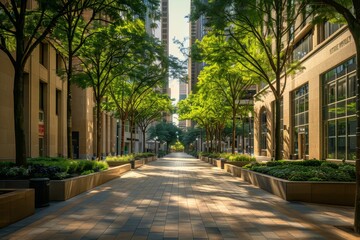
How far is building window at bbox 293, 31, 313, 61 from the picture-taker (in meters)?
38.5

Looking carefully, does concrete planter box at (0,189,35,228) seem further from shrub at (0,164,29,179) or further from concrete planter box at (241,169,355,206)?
concrete planter box at (241,169,355,206)

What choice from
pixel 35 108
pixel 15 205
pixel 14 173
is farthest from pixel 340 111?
pixel 15 205

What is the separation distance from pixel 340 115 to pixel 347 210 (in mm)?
19726

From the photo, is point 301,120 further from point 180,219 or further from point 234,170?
point 180,219

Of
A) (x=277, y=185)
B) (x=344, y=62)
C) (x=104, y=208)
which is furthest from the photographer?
Answer: (x=344, y=62)

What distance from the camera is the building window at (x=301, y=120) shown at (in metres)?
38.8

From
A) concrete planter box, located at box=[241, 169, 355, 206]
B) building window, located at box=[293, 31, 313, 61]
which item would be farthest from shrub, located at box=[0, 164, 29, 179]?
building window, located at box=[293, 31, 313, 61]

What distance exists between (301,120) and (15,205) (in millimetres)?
35142

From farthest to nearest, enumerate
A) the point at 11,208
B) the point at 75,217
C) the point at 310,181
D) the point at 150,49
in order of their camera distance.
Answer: the point at 150,49 < the point at 310,181 < the point at 75,217 < the point at 11,208

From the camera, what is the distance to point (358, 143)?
859 cm

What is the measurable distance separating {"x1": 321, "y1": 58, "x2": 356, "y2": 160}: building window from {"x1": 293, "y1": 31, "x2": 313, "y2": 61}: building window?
5472 mm

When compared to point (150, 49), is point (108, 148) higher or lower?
lower

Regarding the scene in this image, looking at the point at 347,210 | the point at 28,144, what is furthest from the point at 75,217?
the point at 28,144

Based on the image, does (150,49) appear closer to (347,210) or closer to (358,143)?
(347,210)
